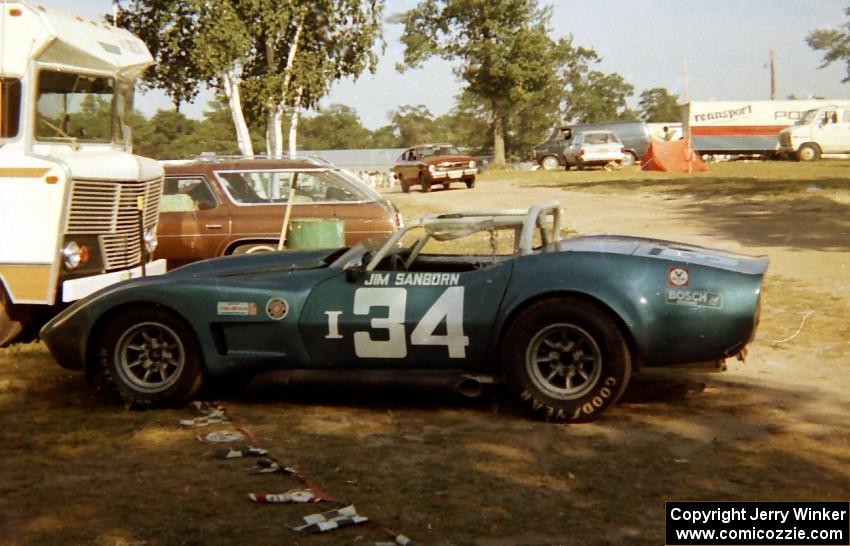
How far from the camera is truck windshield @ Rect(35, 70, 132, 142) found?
401 inches

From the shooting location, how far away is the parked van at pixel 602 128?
2090 inches

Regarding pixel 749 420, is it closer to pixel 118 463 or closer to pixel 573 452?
pixel 573 452

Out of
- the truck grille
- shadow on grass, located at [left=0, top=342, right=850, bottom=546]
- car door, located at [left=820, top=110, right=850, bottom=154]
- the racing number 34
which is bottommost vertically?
shadow on grass, located at [left=0, top=342, right=850, bottom=546]

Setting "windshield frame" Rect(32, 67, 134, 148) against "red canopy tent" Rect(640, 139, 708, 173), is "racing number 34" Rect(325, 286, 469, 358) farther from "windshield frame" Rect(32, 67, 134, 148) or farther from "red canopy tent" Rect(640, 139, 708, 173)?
"red canopy tent" Rect(640, 139, 708, 173)

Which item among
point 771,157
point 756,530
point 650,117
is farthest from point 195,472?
point 650,117

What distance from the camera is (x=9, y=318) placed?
9812 mm

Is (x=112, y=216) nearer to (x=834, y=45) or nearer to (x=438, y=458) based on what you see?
(x=438, y=458)

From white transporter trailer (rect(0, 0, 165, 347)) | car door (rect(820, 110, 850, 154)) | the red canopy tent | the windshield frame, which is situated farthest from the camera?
car door (rect(820, 110, 850, 154))

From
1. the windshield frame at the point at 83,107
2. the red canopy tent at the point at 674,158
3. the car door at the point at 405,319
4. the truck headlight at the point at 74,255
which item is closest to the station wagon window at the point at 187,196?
the windshield frame at the point at 83,107

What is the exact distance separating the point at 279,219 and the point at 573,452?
22.8 ft

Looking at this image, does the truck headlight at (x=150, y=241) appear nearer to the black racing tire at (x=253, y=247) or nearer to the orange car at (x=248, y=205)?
the orange car at (x=248, y=205)

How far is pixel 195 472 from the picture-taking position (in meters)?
5.86

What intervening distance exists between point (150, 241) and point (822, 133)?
40024 millimetres

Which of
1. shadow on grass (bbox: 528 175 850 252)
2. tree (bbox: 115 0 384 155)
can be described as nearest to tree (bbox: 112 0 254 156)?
tree (bbox: 115 0 384 155)
